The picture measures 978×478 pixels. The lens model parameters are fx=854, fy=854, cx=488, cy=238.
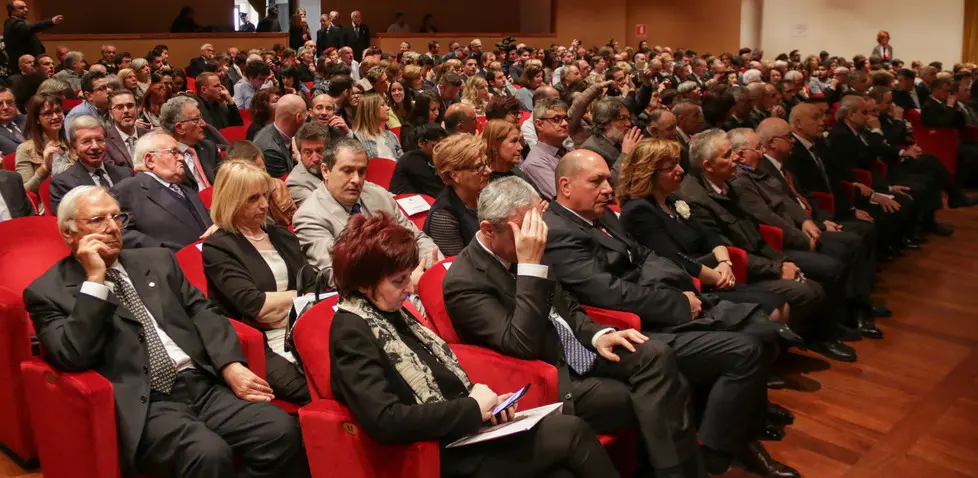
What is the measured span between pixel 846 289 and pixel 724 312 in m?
1.71

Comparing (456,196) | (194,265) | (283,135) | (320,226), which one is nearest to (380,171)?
(283,135)

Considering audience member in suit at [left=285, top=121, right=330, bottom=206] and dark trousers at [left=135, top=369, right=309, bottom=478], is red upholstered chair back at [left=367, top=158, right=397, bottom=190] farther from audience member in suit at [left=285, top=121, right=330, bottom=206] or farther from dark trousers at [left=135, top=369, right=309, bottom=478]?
dark trousers at [left=135, top=369, right=309, bottom=478]

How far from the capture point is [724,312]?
325cm

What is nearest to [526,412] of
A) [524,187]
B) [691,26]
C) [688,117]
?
[524,187]

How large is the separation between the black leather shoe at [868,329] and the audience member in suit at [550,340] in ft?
7.43

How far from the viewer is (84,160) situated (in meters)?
3.93

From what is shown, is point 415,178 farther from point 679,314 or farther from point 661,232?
point 679,314

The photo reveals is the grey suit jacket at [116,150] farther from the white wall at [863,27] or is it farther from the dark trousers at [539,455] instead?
the white wall at [863,27]

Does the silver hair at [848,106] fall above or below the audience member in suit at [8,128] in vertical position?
above

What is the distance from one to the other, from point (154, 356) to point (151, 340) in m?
0.05

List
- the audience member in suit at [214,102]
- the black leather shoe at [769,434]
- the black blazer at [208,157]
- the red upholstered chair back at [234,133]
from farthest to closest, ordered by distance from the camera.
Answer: the audience member in suit at [214,102], the red upholstered chair back at [234,133], the black blazer at [208,157], the black leather shoe at [769,434]

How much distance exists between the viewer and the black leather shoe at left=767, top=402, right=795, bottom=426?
3492 millimetres

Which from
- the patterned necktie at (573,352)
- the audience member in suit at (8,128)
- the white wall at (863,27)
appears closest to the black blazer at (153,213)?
the patterned necktie at (573,352)

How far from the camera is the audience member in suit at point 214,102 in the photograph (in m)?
6.68
